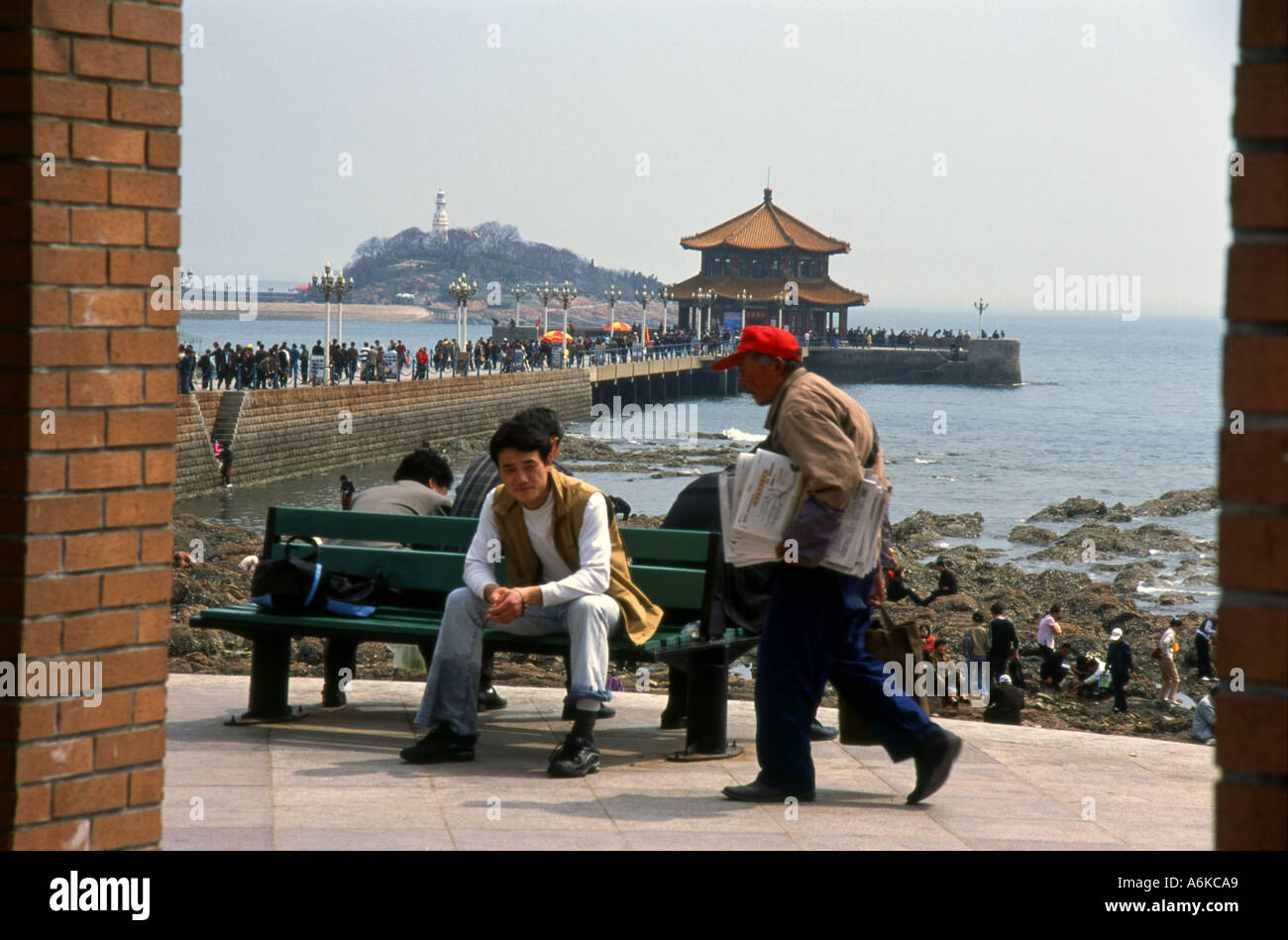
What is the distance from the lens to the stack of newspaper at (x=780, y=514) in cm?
410

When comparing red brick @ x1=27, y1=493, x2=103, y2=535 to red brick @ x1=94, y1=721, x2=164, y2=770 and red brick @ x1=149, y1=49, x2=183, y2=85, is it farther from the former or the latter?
red brick @ x1=149, y1=49, x2=183, y2=85

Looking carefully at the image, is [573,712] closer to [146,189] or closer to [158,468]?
[158,468]

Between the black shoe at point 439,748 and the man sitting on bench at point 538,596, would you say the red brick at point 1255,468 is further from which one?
the black shoe at point 439,748

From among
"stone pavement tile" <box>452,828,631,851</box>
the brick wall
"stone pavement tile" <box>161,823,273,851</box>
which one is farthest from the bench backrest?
the brick wall

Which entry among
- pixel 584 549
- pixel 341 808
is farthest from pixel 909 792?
pixel 341 808

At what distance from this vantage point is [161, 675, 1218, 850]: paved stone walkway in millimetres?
3885

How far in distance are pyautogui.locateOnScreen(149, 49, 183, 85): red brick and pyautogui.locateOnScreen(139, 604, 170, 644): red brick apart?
→ 926 mm

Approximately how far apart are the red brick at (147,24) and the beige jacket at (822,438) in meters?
2.07

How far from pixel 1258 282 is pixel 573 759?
3510 millimetres

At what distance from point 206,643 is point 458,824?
6.50 meters

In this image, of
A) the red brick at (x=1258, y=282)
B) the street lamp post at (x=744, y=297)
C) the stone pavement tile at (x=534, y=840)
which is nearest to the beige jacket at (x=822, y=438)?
the stone pavement tile at (x=534, y=840)

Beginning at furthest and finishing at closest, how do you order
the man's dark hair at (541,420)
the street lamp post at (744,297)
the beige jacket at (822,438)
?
the street lamp post at (744,297) < the man's dark hair at (541,420) < the beige jacket at (822,438)

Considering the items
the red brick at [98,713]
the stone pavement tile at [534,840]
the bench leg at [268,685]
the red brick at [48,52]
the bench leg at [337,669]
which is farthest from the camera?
the bench leg at [337,669]
